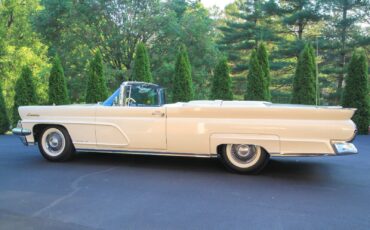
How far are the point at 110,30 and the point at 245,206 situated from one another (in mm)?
19734

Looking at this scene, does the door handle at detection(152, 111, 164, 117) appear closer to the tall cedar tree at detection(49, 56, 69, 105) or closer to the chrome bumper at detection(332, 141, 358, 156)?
the chrome bumper at detection(332, 141, 358, 156)

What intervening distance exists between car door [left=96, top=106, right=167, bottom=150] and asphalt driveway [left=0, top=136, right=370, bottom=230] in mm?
408

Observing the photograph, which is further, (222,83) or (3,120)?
(222,83)

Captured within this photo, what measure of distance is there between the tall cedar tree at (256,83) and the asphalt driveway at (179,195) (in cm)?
702

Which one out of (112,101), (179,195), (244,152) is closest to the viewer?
(179,195)

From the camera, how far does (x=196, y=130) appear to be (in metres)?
4.63

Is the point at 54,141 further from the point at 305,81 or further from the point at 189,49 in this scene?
the point at 189,49

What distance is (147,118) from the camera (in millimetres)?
4895

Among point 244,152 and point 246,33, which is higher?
point 246,33

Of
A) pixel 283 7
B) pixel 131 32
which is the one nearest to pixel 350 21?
pixel 283 7

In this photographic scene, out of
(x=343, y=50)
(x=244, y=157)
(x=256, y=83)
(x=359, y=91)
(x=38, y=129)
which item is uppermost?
(x=343, y=50)

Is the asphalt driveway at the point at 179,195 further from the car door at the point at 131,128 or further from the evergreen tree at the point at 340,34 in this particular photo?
the evergreen tree at the point at 340,34

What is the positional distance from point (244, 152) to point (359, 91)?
29.4 feet

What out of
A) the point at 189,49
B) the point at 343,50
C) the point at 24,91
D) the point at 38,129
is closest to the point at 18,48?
the point at 189,49
